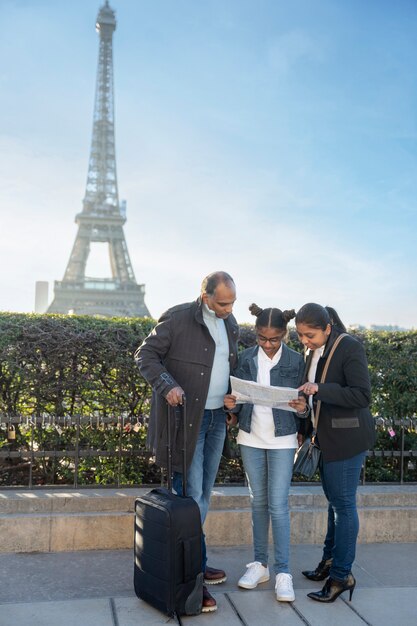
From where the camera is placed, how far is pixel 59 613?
3375 millimetres

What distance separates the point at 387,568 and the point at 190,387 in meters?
1.86

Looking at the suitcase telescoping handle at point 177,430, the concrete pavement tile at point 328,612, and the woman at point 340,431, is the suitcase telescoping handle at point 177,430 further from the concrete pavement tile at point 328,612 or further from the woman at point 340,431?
the concrete pavement tile at point 328,612

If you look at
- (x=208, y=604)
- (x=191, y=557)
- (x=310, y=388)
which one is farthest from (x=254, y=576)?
(x=310, y=388)

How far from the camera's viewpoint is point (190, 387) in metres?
3.63

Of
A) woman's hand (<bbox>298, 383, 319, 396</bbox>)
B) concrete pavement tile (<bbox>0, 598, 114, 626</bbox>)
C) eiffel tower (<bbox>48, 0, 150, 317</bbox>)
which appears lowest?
concrete pavement tile (<bbox>0, 598, 114, 626</bbox>)

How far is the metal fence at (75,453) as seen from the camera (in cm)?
463

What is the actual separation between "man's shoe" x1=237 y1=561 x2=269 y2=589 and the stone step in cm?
73

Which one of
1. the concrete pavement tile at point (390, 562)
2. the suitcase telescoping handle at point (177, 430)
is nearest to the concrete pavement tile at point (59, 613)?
the suitcase telescoping handle at point (177, 430)

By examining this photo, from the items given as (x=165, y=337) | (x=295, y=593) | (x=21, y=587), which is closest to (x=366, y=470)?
(x=295, y=593)

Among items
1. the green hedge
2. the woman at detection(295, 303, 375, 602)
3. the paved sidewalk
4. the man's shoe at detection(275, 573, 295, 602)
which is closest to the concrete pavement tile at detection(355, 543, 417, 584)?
the paved sidewalk

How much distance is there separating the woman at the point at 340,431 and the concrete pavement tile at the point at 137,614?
2.83ft

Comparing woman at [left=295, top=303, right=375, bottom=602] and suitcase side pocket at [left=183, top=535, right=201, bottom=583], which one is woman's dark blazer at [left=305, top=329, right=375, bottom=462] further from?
suitcase side pocket at [left=183, top=535, right=201, bottom=583]

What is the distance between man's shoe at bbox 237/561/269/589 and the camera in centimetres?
373

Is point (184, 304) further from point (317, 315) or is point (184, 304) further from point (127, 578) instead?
point (127, 578)
